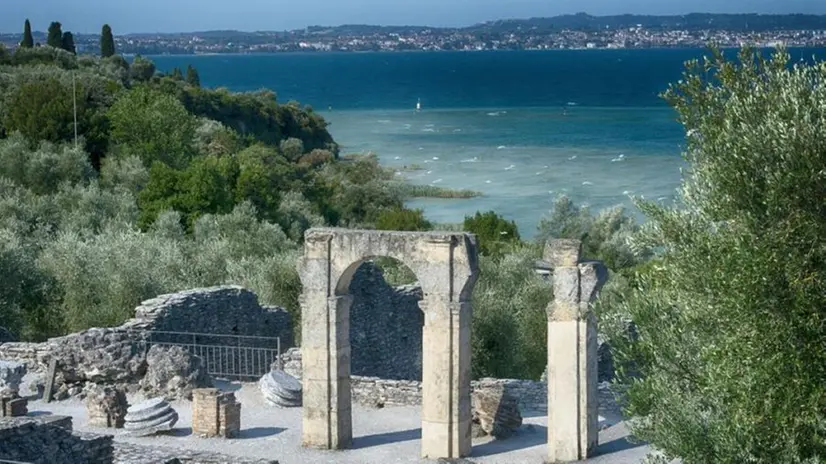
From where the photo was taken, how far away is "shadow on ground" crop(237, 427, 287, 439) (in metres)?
23.6

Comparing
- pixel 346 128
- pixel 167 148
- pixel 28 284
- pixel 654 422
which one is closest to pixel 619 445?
pixel 654 422

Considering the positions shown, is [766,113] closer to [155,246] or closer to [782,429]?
[782,429]

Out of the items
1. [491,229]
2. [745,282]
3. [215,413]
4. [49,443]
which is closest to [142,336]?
[215,413]

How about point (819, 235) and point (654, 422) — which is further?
point (654, 422)

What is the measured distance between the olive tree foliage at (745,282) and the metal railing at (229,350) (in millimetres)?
11937

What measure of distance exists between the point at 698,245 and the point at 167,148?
46.7 m

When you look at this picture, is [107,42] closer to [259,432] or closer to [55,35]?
[55,35]

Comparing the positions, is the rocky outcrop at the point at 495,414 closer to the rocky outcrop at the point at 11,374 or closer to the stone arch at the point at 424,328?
the stone arch at the point at 424,328

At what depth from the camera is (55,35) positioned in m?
95.0

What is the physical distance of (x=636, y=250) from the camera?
56.4 feet

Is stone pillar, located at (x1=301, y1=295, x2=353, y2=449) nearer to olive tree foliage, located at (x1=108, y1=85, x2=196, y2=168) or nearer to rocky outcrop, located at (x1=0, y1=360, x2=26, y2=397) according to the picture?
rocky outcrop, located at (x1=0, y1=360, x2=26, y2=397)

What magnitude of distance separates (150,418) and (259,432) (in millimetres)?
1785

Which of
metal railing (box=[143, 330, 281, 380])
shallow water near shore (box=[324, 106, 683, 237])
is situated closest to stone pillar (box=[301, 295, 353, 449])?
metal railing (box=[143, 330, 281, 380])

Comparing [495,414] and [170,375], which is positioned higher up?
[170,375]
